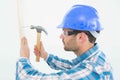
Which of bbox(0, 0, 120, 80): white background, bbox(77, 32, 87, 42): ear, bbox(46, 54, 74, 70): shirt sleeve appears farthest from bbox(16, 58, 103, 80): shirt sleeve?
bbox(0, 0, 120, 80): white background

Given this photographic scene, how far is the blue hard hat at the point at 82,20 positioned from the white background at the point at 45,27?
474 millimetres

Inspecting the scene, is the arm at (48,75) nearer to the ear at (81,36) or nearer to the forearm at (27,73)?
the forearm at (27,73)

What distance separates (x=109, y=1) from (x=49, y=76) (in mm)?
1102

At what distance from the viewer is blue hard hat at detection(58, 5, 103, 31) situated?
51.6 inches

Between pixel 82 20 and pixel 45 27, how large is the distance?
0.58 metres

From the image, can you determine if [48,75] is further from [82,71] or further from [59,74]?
[82,71]

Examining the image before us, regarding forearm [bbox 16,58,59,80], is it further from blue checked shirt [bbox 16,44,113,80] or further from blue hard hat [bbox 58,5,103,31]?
blue hard hat [bbox 58,5,103,31]

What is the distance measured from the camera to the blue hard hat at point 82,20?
131cm

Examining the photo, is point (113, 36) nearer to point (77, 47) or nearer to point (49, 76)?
point (77, 47)

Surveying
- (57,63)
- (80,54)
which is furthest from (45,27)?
(80,54)

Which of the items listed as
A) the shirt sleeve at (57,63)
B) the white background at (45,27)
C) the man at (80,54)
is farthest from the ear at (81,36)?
the white background at (45,27)

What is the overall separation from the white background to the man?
0.40 m

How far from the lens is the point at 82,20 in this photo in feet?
4.31

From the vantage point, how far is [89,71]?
124cm
